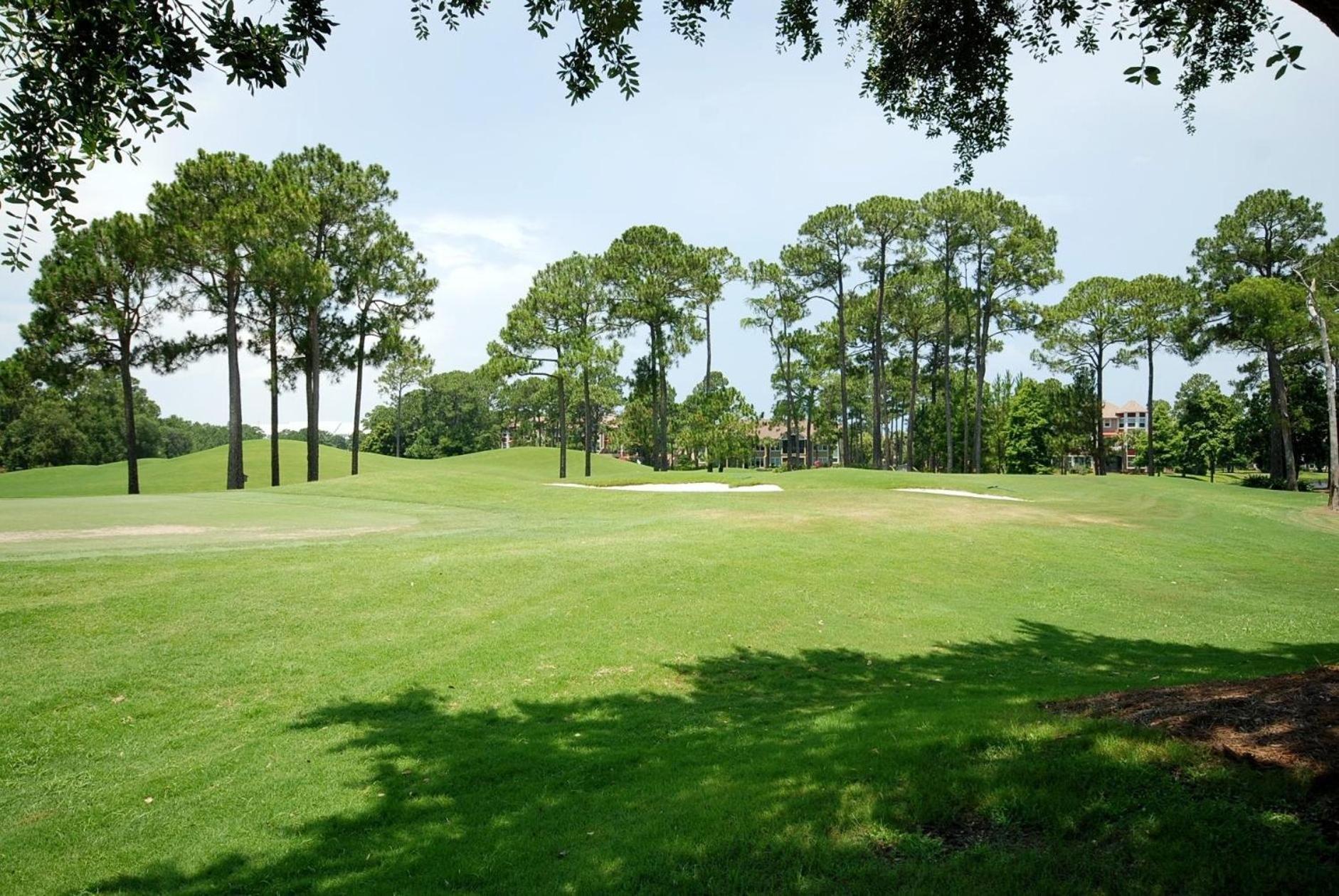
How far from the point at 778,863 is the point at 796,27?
29.9 ft

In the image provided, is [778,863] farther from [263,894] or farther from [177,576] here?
[177,576]

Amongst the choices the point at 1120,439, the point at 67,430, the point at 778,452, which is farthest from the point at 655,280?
the point at 778,452

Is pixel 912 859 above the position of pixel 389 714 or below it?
above

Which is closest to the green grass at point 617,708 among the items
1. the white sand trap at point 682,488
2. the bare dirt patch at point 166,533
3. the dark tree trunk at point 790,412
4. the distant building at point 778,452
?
the bare dirt patch at point 166,533

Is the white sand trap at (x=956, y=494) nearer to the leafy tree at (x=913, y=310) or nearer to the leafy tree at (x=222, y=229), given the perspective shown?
the leafy tree at (x=913, y=310)

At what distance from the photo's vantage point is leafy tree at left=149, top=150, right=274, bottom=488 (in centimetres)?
3394

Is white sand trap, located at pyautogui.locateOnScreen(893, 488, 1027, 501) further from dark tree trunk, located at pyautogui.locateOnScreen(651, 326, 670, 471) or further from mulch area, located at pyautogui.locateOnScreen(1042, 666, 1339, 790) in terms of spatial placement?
mulch area, located at pyautogui.locateOnScreen(1042, 666, 1339, 790)


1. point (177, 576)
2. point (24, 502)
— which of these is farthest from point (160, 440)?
point (177, 576)

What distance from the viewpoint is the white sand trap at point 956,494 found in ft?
98.9

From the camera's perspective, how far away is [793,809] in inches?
180

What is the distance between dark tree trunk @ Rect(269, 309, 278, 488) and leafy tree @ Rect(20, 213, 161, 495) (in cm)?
542

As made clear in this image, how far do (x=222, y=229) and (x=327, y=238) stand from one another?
7.25m

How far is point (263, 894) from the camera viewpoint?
4344 millimetres

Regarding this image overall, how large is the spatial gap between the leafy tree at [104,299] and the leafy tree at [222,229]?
49.9 inches
